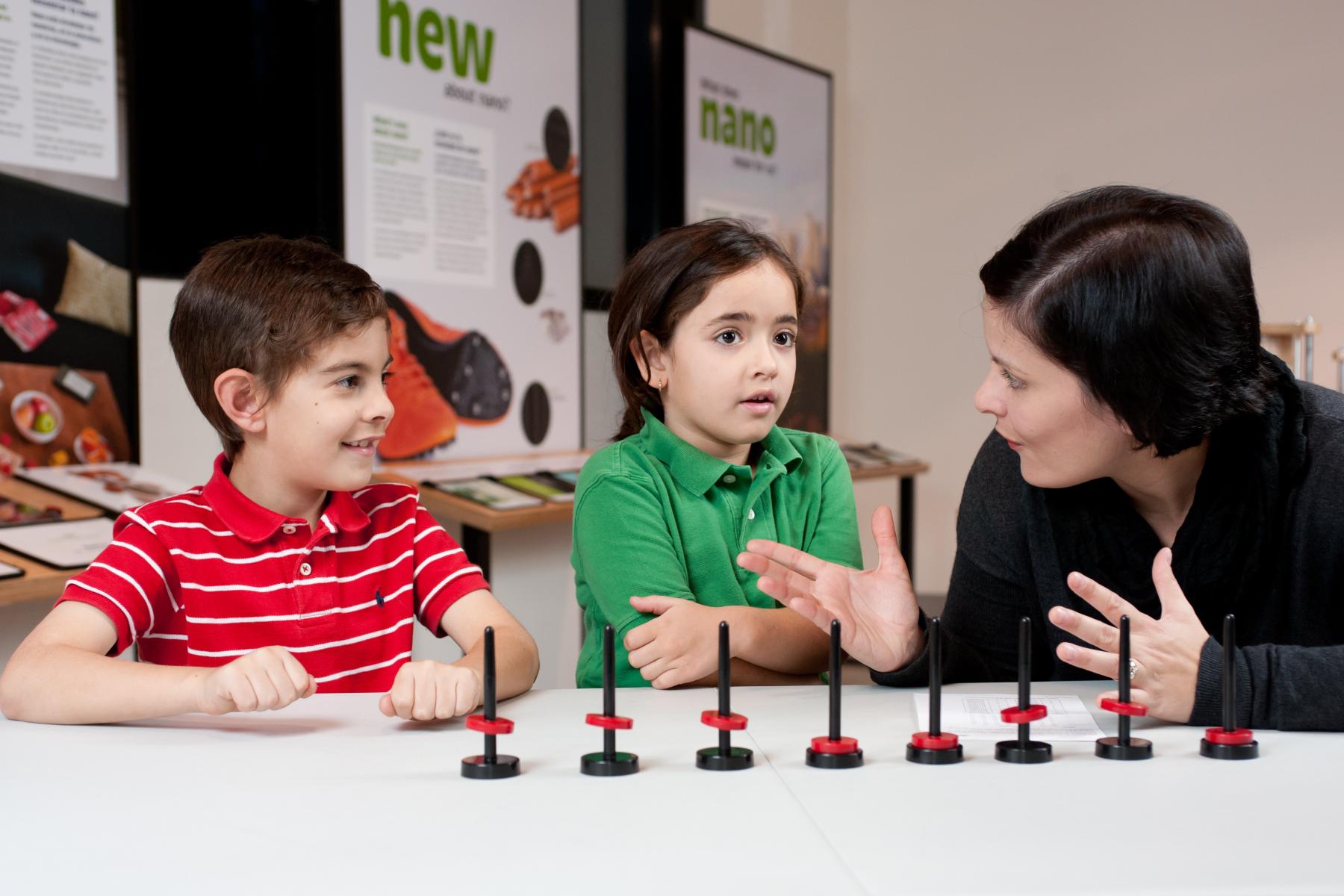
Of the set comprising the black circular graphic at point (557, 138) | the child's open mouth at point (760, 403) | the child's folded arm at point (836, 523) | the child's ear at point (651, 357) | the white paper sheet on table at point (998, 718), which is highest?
the black circular graphic at point (557, 138)

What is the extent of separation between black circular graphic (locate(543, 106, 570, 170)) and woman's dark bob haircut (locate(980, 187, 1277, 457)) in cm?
312

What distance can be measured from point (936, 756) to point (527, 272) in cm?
340

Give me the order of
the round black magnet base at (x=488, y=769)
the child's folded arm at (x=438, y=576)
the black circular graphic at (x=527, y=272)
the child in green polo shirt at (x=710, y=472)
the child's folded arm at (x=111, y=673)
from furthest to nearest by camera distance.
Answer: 1. the black circular graphic at (x=527, y=272)
2. the child in green polo shirt at (x=710, y=472)
3. the child's folded arm at (x=438, y=576)
4. the child's folded arm at (x=111, y=673)
5. the round black magnet base at (x=488, y=769)

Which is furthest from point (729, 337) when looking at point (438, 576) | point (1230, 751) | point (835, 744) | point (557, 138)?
point (557, 138)

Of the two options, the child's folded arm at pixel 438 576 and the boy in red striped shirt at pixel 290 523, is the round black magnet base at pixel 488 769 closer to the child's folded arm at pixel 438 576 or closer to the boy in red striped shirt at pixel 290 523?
the boy in red striped shirt at pixel 290 523

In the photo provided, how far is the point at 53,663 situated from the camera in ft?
4.68

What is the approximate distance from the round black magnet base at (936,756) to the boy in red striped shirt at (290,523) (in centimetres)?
58

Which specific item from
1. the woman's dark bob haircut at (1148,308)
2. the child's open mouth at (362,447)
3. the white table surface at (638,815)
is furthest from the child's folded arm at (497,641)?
the woman's dark bob haircut at (1148,308)

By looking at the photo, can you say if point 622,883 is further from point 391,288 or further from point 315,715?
point 391,288

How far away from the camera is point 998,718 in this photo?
56.6 inches

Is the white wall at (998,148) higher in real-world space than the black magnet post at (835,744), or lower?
higher

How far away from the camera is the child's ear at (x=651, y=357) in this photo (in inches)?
86.4

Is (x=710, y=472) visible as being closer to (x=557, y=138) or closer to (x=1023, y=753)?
(x=1023, y=753)

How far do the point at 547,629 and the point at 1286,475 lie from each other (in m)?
2.94
